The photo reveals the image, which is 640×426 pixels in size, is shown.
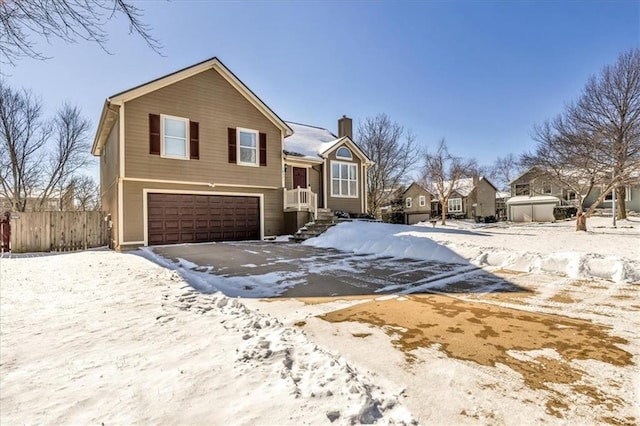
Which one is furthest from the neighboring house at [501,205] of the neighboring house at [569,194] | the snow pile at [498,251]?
the snow pile at [498,251]

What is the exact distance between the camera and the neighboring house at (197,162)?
1140cm

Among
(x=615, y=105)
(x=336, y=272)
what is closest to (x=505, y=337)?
(x=336, y=272)

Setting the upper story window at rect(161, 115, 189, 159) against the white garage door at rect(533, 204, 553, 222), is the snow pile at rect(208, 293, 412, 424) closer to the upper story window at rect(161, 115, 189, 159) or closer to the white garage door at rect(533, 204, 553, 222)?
the upper story window at rect(161, 115, 189, 159)

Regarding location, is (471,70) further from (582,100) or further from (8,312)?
(8,312)

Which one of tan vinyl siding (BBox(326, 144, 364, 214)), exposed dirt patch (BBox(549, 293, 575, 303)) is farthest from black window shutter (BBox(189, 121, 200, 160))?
exposed dirt patch (BBox(549, 293, 575, 303))

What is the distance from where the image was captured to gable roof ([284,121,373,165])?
1631cm

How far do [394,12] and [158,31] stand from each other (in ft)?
28.3

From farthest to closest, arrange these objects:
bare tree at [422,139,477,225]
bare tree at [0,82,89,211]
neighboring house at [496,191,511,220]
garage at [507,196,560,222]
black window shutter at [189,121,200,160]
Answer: neighboring house at [496,191,511,220]
garage at [507,196,560,222]
bare tree at [422,139,477,225]
bare tree at [0,82,89,211]
black window shutter at [189,121,200,160]

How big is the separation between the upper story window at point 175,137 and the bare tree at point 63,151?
1867cm

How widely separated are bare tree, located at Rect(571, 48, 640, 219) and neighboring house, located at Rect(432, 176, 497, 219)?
23062mm

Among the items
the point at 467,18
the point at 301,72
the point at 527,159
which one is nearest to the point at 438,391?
the point at 467,18

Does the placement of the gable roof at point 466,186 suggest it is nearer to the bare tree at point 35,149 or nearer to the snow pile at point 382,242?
the snow pile at point 382,242

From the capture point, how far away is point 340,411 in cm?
183

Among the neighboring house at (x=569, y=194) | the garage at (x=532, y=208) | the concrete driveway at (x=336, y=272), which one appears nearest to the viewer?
the concrete driveway at (x=336, y=272)
